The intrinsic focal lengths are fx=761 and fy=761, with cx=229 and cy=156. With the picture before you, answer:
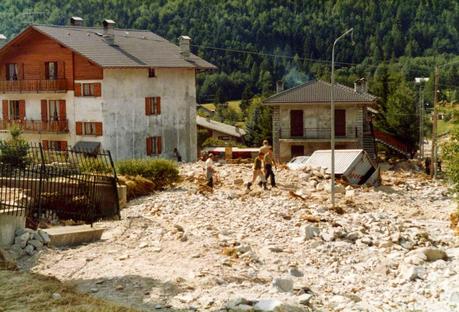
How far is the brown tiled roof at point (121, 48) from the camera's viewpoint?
44656 mm

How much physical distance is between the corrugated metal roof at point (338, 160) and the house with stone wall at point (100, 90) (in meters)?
13.8

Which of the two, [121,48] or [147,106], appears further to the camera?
[121,48]

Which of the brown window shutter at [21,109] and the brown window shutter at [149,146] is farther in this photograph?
the brown window shutter at [21,109]

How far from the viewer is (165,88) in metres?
47.9

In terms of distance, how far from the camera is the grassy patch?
12.6 m

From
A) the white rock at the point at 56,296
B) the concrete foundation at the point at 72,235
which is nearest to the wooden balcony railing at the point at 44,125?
the concrete foundation at the point at 72,235

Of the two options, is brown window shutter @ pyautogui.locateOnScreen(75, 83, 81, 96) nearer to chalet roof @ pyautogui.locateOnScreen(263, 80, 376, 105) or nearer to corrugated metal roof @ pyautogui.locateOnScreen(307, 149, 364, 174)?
chalet roof @ pyautogui.locateOnScreen(263, 80, 376, 105)

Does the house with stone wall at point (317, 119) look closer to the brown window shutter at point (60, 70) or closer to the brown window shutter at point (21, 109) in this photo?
the brown window shutter at point (60, 70)

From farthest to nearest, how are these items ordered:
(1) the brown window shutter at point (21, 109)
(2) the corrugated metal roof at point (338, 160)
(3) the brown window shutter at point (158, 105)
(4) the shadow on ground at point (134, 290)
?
1. (1) the brown window shutter at point (21, 109)
2. (3) the brown window shutter at point (158, 105)
3. (2) the corrugated metal roof at point (338, 160)
4. (4) the shadow on ground at point (134, 290)

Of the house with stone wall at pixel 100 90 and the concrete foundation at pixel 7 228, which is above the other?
the house with stone wall at pixel 100 90

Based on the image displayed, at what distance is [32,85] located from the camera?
4750 centimetres

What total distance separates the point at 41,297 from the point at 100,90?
32.2 m

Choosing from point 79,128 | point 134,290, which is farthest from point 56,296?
point 79,128

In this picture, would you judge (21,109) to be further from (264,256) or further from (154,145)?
(264,256)
